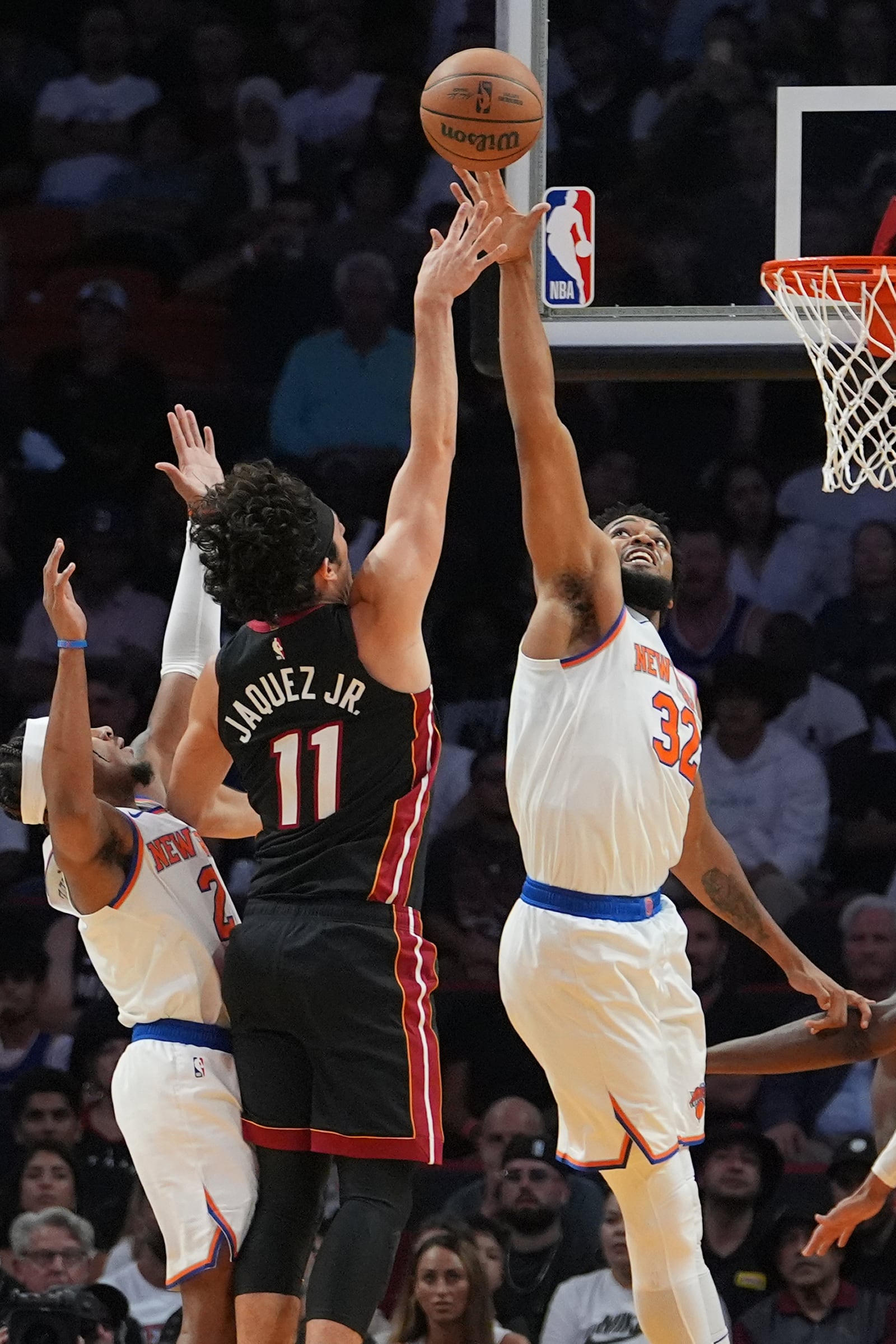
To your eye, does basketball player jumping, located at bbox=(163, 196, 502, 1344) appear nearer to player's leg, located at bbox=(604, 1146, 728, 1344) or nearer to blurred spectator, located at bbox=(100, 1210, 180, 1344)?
player's leg, located at bbox=(604, 1146, 728, 1344)

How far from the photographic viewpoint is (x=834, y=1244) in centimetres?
668

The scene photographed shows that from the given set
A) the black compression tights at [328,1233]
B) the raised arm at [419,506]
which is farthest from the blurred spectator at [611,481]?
the black compression tights at [328,1233]

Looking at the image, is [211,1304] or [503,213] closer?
[211,1304]

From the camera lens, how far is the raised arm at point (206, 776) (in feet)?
13.5

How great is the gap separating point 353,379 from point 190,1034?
492 centimetres

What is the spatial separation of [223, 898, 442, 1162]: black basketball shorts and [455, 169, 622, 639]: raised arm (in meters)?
0.97

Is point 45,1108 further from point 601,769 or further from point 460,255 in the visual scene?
point 460,255

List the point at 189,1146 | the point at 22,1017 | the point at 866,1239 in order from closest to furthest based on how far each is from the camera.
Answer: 1. the point at 189,1146
2. the point at 866,1239
3. the point at 22,1017

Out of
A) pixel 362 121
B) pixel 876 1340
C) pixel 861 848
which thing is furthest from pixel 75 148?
pixel 876 1340

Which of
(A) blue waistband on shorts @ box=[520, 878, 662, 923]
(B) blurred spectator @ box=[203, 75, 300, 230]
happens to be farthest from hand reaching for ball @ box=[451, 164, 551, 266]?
(B) blurred spectator @ box=[203, 75, 300, 230]

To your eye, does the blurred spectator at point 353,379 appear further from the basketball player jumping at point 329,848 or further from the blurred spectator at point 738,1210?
the basketball player jumping at point 329,848

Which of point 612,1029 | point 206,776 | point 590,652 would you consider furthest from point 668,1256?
point 206,776

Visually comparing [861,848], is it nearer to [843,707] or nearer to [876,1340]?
[843,707]

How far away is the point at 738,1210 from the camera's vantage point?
6.84 meters
